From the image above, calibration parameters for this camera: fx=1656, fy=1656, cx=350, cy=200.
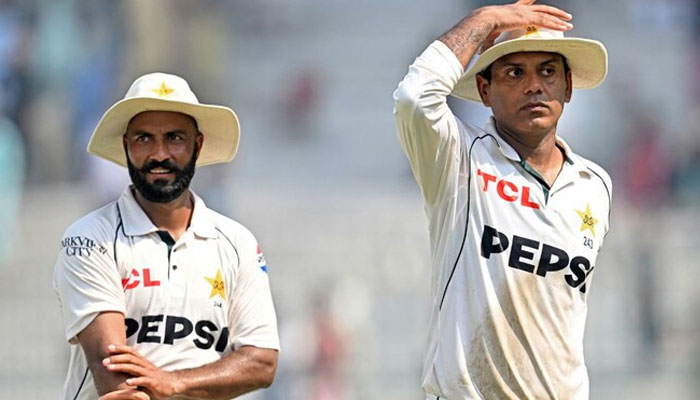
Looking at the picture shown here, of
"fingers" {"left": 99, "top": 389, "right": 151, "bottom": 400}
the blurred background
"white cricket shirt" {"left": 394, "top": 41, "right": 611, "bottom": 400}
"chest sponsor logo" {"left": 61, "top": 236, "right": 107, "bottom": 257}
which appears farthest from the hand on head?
the blurred background

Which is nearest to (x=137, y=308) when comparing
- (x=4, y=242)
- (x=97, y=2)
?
(x=4, y=242)

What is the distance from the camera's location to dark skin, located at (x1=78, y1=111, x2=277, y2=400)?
628cm

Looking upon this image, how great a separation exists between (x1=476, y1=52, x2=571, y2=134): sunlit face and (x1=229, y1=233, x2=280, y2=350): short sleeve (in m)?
1.18

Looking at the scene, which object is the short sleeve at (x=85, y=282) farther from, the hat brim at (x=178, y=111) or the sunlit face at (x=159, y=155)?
the hat brim at (x=178, y=111)

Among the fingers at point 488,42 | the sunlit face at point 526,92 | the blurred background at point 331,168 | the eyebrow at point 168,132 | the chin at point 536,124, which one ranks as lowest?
the blurred background at point 331,168

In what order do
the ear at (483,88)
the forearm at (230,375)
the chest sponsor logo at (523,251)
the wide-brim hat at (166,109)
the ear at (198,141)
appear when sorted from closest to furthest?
the chest sponsor logo at (523,251) → the forearm at (230,375) → the ear at (483,88) → the wide-brim hat at (166,109) → the ear at (198,141)

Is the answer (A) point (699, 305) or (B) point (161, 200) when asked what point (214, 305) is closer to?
(B) point (161, 200)

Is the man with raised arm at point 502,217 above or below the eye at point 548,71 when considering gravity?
below

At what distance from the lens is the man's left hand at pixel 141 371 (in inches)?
246

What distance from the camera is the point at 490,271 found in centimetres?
634

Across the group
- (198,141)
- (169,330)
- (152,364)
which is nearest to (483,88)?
(198,141)

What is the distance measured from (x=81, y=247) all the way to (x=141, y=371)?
584 millimetres

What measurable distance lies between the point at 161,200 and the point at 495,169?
4.48ft

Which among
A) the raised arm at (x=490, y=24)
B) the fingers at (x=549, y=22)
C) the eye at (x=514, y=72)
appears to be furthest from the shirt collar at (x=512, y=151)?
the fingers at (x=549, y=22)
